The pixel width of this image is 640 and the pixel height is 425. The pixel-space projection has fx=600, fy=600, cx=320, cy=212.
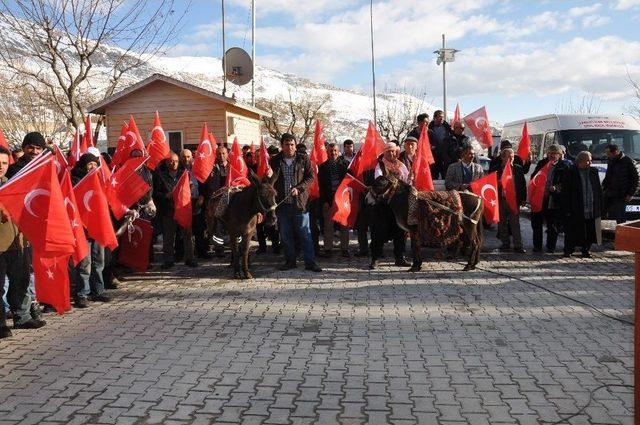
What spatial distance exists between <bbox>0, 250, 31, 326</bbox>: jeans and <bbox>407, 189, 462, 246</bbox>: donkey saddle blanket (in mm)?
5482

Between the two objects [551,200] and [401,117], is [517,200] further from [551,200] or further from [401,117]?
[401,117]

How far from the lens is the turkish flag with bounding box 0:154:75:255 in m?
5.75

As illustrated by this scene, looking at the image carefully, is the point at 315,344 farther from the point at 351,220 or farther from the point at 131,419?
the point at 351,220

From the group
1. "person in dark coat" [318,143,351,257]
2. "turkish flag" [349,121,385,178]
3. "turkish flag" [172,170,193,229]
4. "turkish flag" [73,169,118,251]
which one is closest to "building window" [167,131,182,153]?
"person in dark coat" [318,143,351,257]

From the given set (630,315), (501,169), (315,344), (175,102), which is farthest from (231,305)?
(175,102)

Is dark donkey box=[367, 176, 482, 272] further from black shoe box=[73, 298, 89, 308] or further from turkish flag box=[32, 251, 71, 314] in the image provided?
turkish flag box=[32, 251, 71, 314]

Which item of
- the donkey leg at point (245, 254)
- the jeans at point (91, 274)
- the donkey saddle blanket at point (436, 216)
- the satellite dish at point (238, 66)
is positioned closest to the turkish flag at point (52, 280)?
the jeans at point (91, 274)

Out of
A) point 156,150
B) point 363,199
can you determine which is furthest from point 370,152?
point 156,150

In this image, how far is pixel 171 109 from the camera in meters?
19.8

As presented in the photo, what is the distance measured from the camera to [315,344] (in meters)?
5.95

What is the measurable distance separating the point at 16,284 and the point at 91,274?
1.55 metres

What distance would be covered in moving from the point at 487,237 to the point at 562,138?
120 inches

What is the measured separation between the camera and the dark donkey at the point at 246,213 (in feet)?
29.9

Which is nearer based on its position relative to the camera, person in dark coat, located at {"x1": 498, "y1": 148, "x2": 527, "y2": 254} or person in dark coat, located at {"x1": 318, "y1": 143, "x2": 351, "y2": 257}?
person in dark coat, located at {"x1": 318, "y1": 143, "x2": 351, "y2": 257}
